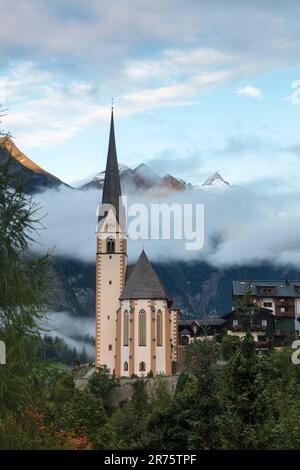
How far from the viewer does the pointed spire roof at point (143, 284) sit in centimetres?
7862

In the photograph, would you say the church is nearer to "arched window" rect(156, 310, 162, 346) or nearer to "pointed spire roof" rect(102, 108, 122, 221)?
"arched window" rect(156, 310, 162, 346)

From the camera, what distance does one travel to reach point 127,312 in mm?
79062

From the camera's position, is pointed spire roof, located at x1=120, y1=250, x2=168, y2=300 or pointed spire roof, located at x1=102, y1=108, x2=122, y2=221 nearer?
pointed spire roof, located at x1=120, y1=250, x2=168, y2=300

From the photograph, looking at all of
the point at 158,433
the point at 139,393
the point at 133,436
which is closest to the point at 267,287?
the point at 139,393

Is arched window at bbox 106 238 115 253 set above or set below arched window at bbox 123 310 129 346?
above

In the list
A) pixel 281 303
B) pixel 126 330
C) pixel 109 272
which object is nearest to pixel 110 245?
pixel 109 272

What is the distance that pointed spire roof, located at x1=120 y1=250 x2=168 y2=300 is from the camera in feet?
258

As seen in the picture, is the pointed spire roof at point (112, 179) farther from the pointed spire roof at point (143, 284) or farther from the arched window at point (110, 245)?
the pointed spire roof at point (143, 284)

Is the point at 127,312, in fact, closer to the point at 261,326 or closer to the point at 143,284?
the point at 143,284

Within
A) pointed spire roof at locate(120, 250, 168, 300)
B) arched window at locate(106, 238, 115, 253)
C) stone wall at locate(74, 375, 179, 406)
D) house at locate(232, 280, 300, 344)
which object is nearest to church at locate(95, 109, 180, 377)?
pointed spire roof at locate(120, 250, 168, 300)

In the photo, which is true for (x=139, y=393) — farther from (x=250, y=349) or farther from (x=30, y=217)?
(x=30, y=217)

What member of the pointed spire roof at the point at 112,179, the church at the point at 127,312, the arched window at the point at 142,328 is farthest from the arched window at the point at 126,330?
the pointed spire roof at the point at 112,179

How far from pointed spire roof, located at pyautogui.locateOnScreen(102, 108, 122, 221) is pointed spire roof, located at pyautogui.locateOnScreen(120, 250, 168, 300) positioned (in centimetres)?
873
